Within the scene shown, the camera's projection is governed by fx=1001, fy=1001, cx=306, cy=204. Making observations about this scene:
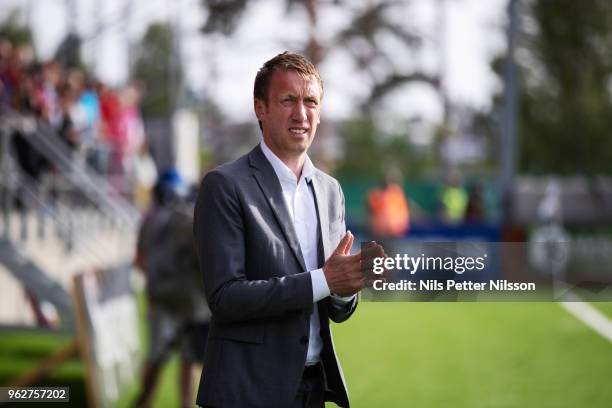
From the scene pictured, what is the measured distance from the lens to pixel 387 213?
68.7ft

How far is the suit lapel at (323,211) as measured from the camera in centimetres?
293

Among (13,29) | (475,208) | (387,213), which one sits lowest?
(387,213)

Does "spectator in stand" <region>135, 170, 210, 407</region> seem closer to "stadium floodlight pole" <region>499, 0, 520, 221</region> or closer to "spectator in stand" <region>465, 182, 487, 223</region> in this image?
"stadium floodlight pole" <region>499, 0, 520, 221</region>

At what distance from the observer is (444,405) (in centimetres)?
838

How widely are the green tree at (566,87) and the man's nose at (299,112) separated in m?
45.9

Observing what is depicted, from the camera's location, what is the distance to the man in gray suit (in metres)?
2.76

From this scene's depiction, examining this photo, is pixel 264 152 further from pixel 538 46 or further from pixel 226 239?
pixel 538 46

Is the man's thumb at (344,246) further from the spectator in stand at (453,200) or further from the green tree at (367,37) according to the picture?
the green tree at (367,37)

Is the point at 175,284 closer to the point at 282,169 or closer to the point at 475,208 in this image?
the point at 282,169

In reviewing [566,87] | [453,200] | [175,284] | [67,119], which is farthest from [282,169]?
A: [566,87]

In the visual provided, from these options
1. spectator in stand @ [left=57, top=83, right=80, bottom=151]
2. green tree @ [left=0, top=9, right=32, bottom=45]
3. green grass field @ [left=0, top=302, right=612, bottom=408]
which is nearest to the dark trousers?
green grass field @ [left=0, top=302, right=612, bottom=408]

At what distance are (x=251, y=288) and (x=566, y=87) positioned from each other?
4913 centimetres

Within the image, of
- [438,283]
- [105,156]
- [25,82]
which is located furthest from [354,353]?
[438,283]

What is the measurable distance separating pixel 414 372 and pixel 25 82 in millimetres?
6257
